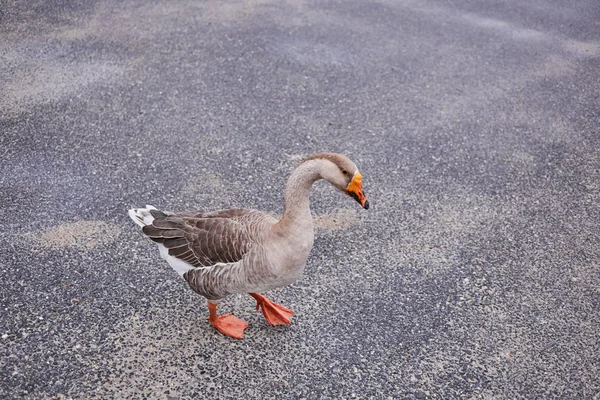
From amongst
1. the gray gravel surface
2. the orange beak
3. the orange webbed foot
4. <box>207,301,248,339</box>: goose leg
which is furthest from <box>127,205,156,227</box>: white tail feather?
the orange beak

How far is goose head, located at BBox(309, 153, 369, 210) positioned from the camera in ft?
12.2

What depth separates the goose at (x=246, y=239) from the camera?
3807 millimetres

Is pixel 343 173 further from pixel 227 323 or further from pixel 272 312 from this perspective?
pixel 227 323

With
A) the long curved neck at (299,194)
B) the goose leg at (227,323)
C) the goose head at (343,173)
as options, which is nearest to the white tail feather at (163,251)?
the goose leg at (227,323)

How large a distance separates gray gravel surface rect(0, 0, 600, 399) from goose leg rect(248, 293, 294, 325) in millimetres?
110

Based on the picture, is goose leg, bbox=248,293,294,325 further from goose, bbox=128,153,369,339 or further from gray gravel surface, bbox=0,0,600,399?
goose, bbox=128,153,369,339

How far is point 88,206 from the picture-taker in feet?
18.0

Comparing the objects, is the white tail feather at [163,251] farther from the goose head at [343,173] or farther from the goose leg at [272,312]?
the goose head at [343,173]

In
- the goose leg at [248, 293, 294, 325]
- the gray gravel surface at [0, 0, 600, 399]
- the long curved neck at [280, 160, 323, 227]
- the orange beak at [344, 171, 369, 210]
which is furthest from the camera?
the goose leg at [248, 293, 294, 325]

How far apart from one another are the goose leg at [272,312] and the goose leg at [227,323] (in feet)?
0.64

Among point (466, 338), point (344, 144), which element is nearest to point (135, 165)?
point (344, 144)

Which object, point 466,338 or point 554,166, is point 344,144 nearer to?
point 554,166

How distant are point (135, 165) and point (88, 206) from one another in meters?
0.85

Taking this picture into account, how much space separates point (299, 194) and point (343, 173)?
1.17 ft
